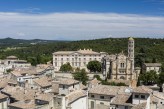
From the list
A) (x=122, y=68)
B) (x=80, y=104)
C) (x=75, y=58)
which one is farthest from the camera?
(x=75, y=58)

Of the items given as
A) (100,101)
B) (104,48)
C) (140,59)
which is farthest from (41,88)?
(104,48)

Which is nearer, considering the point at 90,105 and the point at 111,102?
the point at 111,102

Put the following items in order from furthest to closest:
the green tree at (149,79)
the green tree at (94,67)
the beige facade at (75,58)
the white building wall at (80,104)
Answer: the beige facade at (75,58), the green tree at (94,67), the green tree at (149,79), the white building wall at (80,104)

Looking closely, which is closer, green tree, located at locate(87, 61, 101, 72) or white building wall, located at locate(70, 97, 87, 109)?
white building wall, located at locate(70, 97, 87, 109)

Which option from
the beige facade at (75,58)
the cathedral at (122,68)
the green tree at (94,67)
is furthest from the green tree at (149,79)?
the beige facade at (75,58)

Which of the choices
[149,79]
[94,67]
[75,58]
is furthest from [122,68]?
[75,58]

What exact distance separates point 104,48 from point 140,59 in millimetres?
32079

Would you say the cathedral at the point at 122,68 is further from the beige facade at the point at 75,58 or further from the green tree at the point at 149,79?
the beige facade at the point at 75,58

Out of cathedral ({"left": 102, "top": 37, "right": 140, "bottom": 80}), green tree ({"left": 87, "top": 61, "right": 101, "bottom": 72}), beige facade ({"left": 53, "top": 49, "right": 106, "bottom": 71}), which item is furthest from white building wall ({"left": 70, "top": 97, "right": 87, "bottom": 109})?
beige facade ({"left": 53, "top": 49, "right": 106, "bottom": 71})

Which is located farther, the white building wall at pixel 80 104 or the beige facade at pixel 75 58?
the beige facade at pixel 75 58

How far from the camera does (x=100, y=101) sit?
54969 millimetres

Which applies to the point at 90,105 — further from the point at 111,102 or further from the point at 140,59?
the point at 140,59

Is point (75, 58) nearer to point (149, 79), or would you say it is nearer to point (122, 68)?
point (122, 68)

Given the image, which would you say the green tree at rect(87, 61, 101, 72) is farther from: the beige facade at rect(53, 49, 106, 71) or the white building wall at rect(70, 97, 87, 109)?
the white building wall at rect(70, 97, 87, 109)
